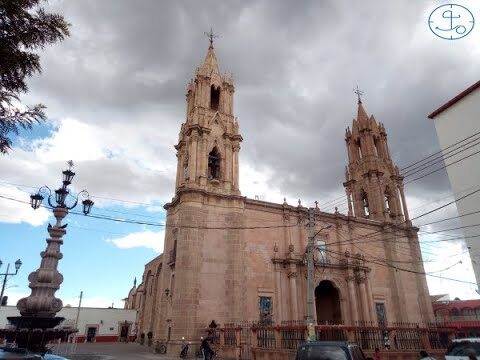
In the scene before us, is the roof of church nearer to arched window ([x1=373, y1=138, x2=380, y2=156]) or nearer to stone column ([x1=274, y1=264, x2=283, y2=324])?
stone column ([x1=274, y1=264, x2=283, y2=324])

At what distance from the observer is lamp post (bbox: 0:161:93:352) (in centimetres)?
948

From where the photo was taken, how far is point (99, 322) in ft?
132

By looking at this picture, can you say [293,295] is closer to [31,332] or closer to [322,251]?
[322,251]

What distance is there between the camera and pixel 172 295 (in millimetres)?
22922

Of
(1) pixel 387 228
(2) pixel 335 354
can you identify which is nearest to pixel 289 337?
(2) pixel 335 354

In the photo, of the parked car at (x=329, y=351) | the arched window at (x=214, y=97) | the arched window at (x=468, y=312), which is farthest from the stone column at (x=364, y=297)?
the arched window at (x=468, y=312)

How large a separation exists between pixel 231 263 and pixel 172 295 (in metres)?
4.44

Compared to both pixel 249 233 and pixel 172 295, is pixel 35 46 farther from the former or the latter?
pixel 249 233

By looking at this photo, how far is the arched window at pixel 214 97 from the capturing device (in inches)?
1289

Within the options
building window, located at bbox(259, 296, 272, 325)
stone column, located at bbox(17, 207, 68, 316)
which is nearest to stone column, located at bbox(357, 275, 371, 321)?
building window, located at bbox(259, 296, 272, 325)

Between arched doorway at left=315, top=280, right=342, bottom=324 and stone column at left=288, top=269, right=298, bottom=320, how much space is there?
379cm

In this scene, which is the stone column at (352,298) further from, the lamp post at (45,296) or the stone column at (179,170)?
the lamp post at (45,296)

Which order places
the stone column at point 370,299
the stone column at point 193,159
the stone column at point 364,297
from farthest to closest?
the stone column at point 370,299, the stone column at point 364,297, the stone column at point 193,159

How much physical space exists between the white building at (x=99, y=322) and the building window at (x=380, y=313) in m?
27.2
